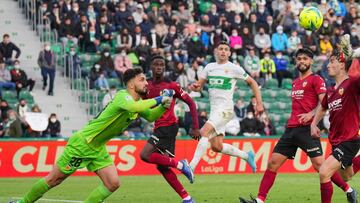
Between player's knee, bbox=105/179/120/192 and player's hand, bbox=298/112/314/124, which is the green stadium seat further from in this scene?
player's knee, bbox=105/179/120/192

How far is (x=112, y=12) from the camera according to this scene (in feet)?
116

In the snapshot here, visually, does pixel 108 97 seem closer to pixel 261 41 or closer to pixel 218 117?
pixel 261 41

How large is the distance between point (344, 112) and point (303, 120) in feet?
5.21

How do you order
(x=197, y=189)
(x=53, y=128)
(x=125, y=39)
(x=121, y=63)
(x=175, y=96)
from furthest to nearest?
(x=125, y=39) → (x=121, y=63) → (x=53, y=128) → (x=197, y=189) → (x=175, y=96)

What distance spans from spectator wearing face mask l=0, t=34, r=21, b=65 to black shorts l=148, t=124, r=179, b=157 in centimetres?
1557

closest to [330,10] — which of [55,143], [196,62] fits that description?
[196,62]

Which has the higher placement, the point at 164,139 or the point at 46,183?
the point at 164,139

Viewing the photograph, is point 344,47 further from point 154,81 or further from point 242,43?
point 242,43

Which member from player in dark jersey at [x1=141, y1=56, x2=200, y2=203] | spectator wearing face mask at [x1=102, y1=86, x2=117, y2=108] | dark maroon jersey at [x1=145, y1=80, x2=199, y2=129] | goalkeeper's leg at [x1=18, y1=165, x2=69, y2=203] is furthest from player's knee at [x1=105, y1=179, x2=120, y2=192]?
spectator wearing face mask at [x1=102, y1=86, x2=117, y2=108]

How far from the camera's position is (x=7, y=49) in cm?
3209

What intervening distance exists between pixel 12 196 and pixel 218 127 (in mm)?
4220

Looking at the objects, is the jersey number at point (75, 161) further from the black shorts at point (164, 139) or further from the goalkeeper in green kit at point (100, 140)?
the black shorts at point (164, 139)

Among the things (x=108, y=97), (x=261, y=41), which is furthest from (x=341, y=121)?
(x=261, y=41)

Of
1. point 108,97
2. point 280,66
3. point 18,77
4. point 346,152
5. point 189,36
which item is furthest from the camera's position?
point 280,66
